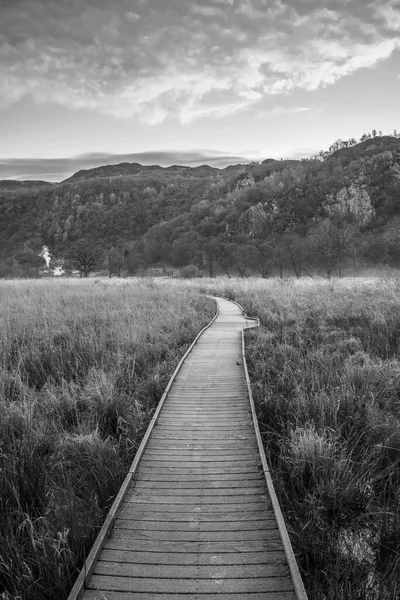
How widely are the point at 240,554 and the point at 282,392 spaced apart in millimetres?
4027

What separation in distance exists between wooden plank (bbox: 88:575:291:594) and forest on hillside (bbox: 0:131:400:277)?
55.8m

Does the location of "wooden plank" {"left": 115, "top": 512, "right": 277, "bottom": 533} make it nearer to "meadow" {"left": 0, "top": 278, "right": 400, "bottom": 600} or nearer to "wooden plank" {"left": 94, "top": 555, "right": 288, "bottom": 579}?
"meadow" {"left": 0, "top": 278, "right": 400, "bottom": 600}

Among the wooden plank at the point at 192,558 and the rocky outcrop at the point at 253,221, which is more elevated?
the rocky outcrop at the point at 253,221

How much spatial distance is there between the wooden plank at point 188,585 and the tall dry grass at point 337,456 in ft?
1.36

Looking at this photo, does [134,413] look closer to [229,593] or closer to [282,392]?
[282,392]

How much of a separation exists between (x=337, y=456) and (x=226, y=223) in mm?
109918

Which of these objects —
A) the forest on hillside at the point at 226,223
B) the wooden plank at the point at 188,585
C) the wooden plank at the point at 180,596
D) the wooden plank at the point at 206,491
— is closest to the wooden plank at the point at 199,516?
the wooden plank at the point at 206,491

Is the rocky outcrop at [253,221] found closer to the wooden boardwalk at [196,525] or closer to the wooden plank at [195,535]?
the wooden boardwalk at [196,525]

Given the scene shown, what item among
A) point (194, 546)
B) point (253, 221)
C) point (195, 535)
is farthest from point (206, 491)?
point (253, 221)

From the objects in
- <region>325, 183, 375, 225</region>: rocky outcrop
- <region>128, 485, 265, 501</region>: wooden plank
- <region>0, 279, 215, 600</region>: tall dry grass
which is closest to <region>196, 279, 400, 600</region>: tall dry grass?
<region>128, 485, 265, 501</region>: wooden plank

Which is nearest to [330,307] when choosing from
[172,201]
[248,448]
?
[248,448]

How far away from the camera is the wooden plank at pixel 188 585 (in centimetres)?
256

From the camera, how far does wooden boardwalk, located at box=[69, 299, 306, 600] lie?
8.51 feet

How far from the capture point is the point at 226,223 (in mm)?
111500
